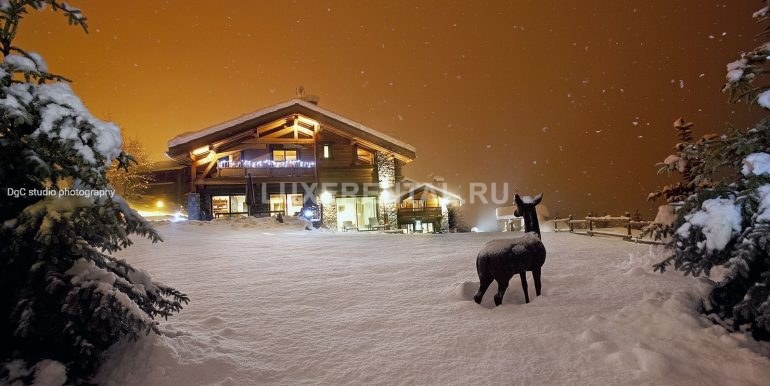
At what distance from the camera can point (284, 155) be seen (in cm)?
2592

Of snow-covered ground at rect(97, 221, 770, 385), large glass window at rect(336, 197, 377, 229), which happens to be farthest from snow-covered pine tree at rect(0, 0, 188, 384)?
large glass window at rect(336, 197, 377, 229)

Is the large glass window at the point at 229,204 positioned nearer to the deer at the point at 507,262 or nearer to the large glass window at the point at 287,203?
the large glass window at the point at 287,203

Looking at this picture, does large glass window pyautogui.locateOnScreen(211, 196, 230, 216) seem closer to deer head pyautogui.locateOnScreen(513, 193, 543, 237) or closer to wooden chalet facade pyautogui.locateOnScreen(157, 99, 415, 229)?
wooden chalet facade pyautogui.locateOnScreen(157, 99, 415, 229)

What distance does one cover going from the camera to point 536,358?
13.3ft

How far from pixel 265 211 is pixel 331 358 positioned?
67.4 ft

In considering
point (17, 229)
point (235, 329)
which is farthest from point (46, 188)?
point (235, 329)

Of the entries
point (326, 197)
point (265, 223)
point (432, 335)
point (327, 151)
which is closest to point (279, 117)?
point (327, 151)

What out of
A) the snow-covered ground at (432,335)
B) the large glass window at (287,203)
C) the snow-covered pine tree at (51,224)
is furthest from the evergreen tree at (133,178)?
the snow-covered pine tree at (51,224)

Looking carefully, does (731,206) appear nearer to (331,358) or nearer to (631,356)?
(631,356)

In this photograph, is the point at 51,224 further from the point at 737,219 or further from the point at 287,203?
the point at 287,203

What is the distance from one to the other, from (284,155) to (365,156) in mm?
5507

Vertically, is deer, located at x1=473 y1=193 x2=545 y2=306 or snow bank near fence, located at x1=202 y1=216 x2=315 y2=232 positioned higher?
snow bank near fence, located at x1=202 y1=216 x2=315 y2=232

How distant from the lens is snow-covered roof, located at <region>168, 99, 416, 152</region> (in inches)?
855

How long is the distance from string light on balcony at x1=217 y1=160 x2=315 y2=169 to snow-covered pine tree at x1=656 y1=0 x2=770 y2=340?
72.3ft
